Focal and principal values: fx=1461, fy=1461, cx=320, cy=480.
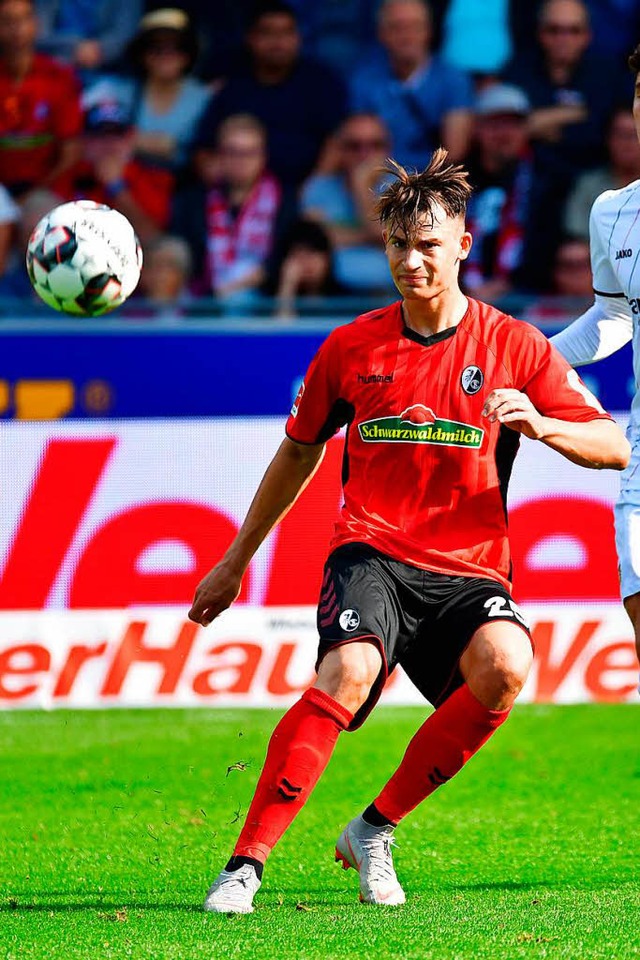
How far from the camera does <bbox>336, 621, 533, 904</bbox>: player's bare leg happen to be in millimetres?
4406

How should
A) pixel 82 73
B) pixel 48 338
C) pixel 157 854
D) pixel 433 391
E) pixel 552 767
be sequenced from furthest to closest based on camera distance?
pixel 82 73 < pixel 48 338 < pixel 552 767 < pixel 157 854 < pixel 433 391

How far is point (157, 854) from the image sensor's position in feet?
17.9

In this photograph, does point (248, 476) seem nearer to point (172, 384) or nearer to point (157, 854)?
point (172, 384)

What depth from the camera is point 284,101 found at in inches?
464

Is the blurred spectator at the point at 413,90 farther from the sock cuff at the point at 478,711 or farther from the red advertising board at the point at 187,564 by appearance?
the sock cuff at the point at 478,711

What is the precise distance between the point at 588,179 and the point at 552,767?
582 centimetres

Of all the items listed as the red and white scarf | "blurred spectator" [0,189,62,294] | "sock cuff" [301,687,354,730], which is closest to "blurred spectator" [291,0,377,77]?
the red and white scarf

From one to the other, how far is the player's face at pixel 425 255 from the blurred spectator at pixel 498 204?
6.45 m

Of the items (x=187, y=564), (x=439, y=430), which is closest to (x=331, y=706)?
(x=439, y=430)

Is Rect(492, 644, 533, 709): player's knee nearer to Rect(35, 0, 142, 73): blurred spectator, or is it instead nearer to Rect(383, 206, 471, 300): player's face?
Rect(383, 206, 471, 300): player's face

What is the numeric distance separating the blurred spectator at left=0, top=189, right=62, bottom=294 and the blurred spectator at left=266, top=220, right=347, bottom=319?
6.35ft

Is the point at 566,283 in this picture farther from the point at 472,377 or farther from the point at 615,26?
the point at 472,377

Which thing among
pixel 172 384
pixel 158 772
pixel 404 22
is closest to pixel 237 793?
pixel 158 772

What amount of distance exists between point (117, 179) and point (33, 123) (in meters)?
0.86
